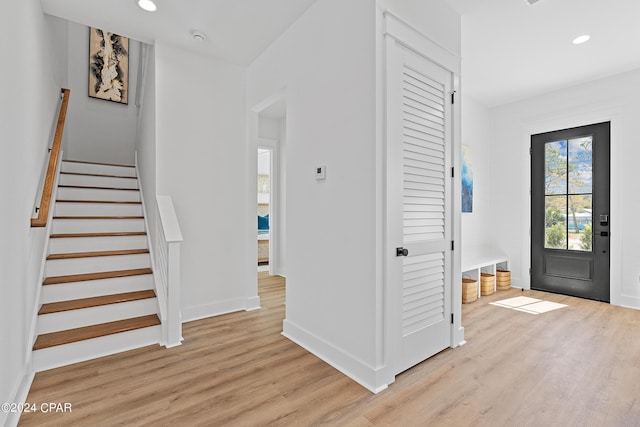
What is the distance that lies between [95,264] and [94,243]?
0.93 ft

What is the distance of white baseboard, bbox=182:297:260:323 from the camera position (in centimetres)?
316

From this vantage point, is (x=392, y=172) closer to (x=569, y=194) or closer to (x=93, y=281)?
(x=93, y=281)

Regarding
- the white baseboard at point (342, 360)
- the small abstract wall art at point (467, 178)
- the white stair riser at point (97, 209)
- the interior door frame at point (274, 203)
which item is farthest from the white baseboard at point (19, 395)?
the small abstract wall art at point (467, 178)

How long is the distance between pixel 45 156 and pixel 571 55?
216 inches

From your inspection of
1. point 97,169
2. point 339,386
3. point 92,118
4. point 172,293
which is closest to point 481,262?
point 339,386

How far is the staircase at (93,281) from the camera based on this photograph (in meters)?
2.37

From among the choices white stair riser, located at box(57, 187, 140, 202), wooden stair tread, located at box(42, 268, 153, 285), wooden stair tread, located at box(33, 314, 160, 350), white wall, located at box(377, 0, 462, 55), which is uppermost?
white wall, located at box(377, 0, 462, 55)

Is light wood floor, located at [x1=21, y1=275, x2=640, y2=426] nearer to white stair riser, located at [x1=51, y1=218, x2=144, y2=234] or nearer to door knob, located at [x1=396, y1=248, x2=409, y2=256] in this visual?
door knob, located at [x1=396, y1=248, x2=409, y2=256]

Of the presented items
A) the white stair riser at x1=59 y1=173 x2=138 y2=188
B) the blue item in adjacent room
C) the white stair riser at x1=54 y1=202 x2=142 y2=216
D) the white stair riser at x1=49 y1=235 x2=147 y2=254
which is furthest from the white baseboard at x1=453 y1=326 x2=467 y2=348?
the blue item in adjacent room

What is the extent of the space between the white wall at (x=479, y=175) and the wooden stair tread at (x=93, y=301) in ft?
13.4

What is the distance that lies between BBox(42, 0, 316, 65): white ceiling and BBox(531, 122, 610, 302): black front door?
3.91 meters

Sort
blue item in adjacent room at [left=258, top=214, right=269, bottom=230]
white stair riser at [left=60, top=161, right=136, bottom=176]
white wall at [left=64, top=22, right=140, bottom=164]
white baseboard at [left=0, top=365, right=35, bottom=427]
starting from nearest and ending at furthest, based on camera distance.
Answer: white baseboard at [left=0, top=365, right=35, bottom=427], white stair riser at [left=60, top=161, right=136, bottom=176], white wall at [left=64, top=22, right=140, bottom=164], blue item in adjacent room at [left=258, top=214, right=269, bottom=230]

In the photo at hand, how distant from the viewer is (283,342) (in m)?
2.67

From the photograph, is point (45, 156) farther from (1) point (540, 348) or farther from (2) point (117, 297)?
(1) point (540, 348)
